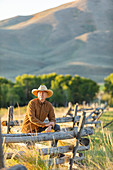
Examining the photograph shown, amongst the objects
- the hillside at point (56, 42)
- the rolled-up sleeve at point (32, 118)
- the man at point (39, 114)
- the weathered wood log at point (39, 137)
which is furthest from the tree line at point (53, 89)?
the hillside at point (56, 42)

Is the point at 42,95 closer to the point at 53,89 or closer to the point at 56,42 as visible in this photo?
the point at 53,89

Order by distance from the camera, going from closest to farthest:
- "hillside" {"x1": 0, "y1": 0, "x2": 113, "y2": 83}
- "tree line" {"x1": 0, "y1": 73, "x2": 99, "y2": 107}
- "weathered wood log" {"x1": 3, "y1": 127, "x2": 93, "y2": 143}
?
"weathered wood log" {"x1": 3, "y1": 127, "x2": 93, "y2": 143} → "tree line" {"x1": 0, "y1": 73, "x2": 99, "y2": 107} → "hillside" {"x1": 0, "y1": 0, "x2": 113, "y2": 83}

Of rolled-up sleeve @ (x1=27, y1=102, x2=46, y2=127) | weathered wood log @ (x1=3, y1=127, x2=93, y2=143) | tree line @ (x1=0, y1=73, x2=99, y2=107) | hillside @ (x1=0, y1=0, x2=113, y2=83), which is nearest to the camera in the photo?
weathered wood log @ (x1=3, y1=127, x2=93, y2=143)

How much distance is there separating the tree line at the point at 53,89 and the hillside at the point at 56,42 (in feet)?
328

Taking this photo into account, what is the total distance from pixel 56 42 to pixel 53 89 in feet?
506

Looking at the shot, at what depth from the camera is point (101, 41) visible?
15800 cm

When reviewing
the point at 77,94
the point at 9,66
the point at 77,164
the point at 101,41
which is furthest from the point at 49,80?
the point at 101,41

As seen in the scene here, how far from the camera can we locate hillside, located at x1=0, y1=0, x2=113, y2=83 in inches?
5453

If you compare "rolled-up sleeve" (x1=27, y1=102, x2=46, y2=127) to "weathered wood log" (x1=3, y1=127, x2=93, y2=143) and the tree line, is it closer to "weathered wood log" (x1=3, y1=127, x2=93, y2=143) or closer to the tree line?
"weathered wood log" (x1=3, y1=127, x2=93, y2=143)

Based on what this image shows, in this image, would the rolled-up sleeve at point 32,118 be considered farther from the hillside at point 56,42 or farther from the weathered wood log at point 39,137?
the hillside at point 56,42

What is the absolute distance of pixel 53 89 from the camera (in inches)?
970

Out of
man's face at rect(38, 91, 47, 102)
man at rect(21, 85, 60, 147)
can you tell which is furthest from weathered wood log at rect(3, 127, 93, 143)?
man's face at rect(38, 91, 47, 102)

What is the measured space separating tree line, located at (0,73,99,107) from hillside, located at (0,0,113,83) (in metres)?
100

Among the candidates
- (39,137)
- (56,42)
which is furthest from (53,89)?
(56,42)
